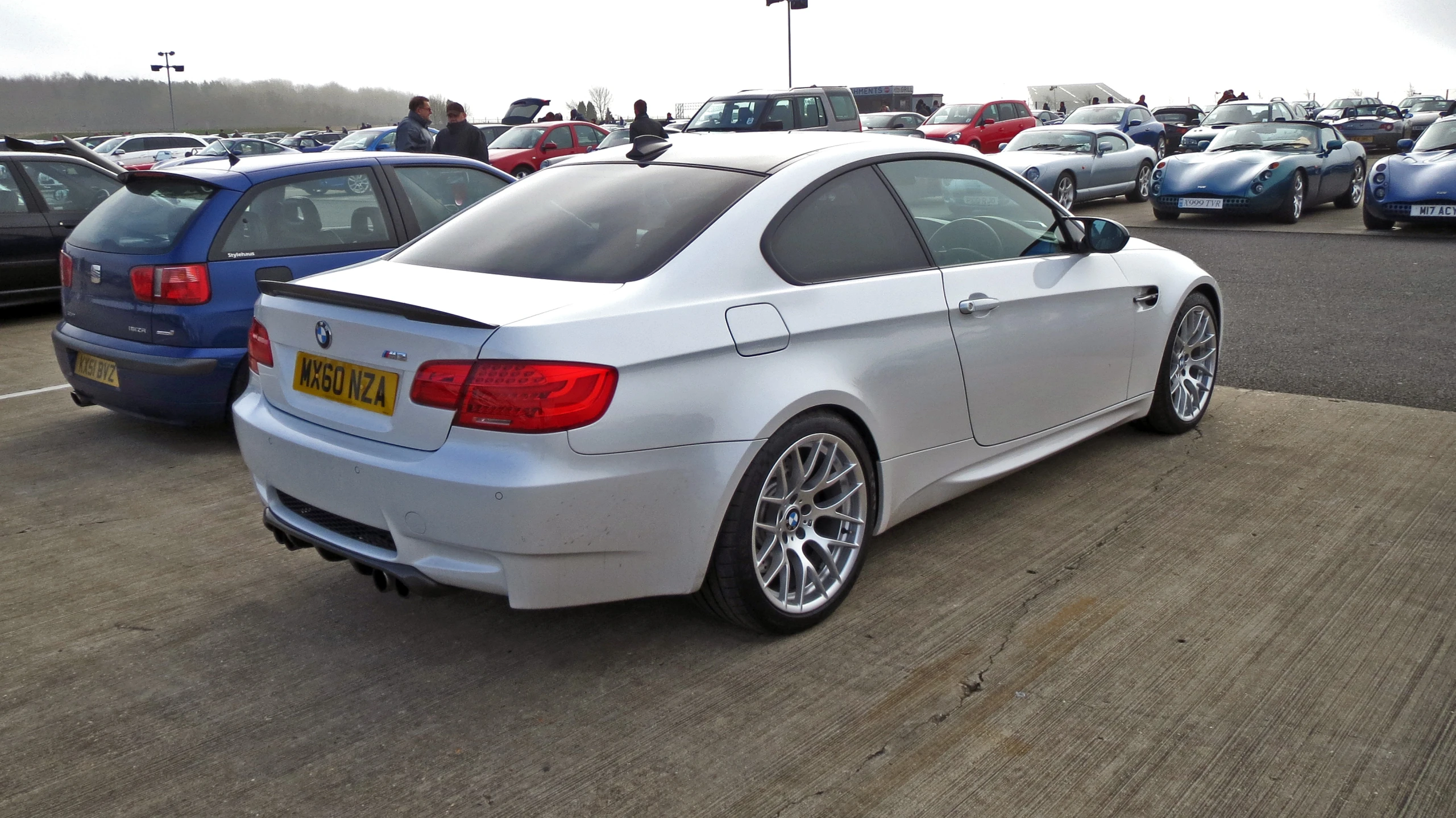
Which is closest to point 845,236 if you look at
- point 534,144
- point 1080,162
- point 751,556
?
point 751,556

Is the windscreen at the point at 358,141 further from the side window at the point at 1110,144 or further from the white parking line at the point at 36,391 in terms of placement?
the white parking line at the point at 36,391

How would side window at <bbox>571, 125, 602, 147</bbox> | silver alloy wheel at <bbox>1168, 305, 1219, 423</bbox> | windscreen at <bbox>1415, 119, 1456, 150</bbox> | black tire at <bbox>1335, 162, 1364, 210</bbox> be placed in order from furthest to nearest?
side window at <bbox>571, 125, 602, 147</bbox> → black tire at <bbox>1335, 162, 1364, 210</bbox> → windscreen at <bbox>1415, 119, 1456, 150</bbox> → silver alloy wheel at <bbox>1168, 305, 1219, 423</bbox>

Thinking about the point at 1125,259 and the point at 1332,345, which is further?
the point at 1332,345

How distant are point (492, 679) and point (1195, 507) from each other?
107 inches

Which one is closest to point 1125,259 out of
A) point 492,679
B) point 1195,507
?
point 1195,507

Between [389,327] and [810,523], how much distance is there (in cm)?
132

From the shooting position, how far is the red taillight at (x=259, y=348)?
350 centimetres

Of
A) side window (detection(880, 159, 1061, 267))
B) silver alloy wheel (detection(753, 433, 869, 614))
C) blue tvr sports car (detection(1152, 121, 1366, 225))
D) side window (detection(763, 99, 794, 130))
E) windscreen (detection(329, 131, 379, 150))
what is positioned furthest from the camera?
windscreen (detection(329, 131, 379, 150))

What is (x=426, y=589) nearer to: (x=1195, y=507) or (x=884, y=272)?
(x=884, y=272)

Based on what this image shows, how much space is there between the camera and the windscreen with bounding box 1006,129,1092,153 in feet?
57.6

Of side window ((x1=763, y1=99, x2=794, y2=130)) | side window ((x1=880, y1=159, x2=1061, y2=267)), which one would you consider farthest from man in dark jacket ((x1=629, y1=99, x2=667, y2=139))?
side window ((x1=880, y1=159, x2=1061, y2=267))

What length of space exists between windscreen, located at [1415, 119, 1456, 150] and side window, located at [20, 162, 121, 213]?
46.0 ft

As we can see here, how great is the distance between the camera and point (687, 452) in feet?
9.80

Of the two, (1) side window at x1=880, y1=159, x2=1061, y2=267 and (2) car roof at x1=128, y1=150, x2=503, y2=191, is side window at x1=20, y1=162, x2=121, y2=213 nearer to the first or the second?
(2) car roof at x1=128, y1=150, x2=503, y2=191
